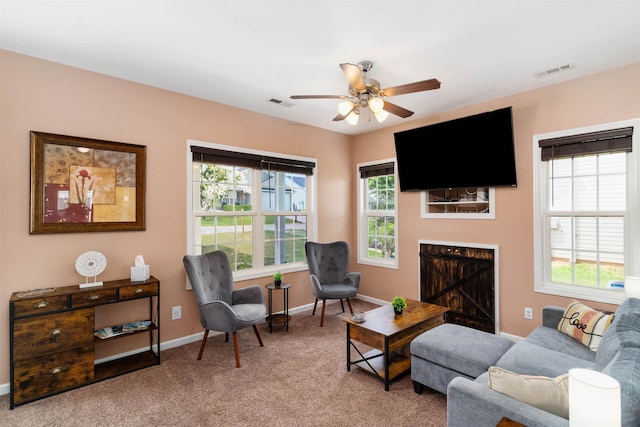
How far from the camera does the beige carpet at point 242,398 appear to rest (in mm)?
2195

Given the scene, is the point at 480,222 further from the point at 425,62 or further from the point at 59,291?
the point at 59,291

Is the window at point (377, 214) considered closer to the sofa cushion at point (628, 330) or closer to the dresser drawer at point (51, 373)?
the sofa cushion at point (628, 330)

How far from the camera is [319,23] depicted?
2.20m

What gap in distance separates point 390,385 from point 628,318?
1644 mm

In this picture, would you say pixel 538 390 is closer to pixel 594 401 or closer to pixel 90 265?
pixel 594 401

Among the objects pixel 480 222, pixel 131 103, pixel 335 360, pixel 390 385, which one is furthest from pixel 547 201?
pixel 131 103

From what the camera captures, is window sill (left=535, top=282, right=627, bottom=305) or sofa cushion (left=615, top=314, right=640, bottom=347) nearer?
sofa cushion (left=615, top=314, right=640, bottom=347)

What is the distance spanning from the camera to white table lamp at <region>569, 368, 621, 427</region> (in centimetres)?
97

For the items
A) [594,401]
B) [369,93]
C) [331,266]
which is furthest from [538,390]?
[331,266]

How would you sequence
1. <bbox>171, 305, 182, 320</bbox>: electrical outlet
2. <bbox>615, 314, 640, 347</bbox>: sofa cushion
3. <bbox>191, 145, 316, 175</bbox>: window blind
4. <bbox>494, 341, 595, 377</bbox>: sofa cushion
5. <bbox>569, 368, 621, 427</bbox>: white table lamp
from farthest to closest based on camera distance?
<bbox>191, 145, 316, 175</bbox>: window blind → <bbox>171, 305, 182, 320</bbox>: electrical outlet → <bbox>494, 341, 595, 377</bbox>: sofa cushion → <bbox>615, 314, 640, 347</bbox>: sofa cushion → <bbox>569, 368, 621, 427</bbox>: white table lamp

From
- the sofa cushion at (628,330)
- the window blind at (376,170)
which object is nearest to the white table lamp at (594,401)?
the sofa cushion at (628,330)

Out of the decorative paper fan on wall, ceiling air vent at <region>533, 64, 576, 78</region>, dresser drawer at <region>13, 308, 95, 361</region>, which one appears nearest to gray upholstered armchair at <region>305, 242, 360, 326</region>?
the decorative paper fan on wall

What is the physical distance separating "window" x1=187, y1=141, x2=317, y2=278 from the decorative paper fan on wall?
2.84 feet

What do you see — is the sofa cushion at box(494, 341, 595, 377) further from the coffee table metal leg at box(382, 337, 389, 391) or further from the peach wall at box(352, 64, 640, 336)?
the peach wall at box(352, 64, 640, 336)
